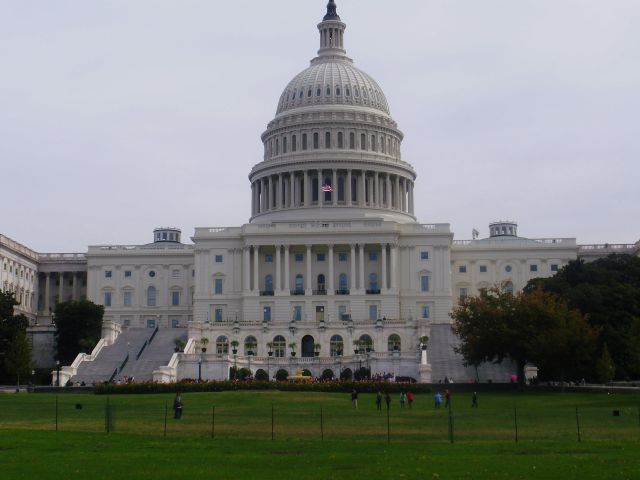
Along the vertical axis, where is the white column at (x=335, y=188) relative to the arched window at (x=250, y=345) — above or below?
above

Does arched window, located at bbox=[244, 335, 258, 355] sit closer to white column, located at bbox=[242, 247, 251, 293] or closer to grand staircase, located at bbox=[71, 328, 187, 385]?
grand staircase, located at bbox=[71, 328, 187, 385]

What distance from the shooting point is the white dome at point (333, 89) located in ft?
529

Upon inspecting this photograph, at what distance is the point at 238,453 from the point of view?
129 feet

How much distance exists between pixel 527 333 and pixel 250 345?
128ft

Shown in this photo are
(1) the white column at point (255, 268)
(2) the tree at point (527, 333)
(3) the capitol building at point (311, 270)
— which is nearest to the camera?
(2) the tree at point (527, 333)

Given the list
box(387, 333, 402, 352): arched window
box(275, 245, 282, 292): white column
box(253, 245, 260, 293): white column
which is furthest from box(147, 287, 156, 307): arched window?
box(387, 333, 402, 352): arched window

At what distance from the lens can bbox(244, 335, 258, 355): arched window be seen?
11988cm

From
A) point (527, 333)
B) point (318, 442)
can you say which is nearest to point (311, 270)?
point (527, 333)

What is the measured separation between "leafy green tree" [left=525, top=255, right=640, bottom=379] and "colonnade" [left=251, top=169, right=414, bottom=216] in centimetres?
4269

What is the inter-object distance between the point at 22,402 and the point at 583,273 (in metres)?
59.9

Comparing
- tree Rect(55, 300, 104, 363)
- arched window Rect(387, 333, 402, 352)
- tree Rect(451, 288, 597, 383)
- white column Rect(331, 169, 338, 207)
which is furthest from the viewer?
white column Rect(331, 169, 338, 207)

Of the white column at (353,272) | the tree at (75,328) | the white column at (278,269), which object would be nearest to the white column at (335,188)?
the white column at (353,272)

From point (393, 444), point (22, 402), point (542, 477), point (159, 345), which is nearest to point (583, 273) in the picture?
point (159, 345)

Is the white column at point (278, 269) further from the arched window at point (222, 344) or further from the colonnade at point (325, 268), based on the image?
the arched window at point (222, 344)
